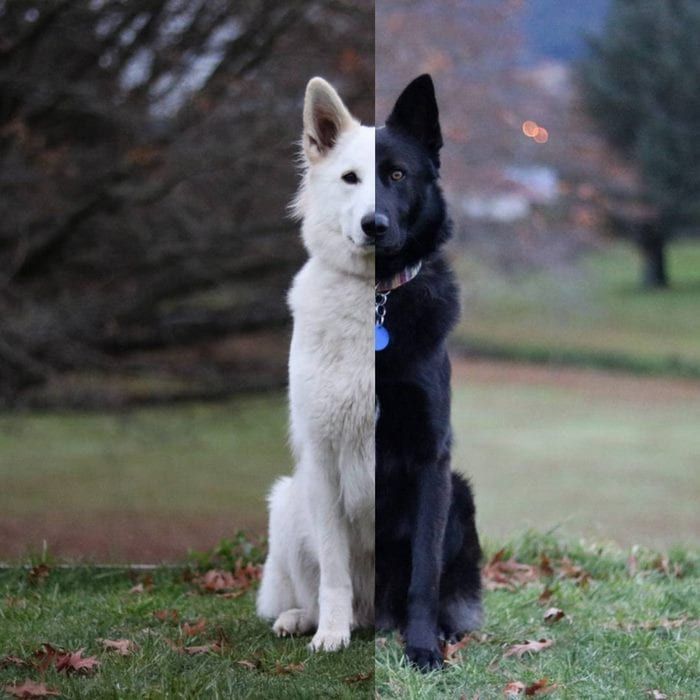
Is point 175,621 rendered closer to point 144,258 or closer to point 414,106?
point 414,106

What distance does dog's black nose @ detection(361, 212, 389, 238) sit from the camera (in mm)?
2305

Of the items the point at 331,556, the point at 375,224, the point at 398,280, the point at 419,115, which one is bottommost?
the point at 331,556

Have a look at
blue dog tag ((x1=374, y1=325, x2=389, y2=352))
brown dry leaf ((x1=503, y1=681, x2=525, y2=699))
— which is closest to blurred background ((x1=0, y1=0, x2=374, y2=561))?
blue dog tag ((x1=374, y1=325, x2=389, y2=352))

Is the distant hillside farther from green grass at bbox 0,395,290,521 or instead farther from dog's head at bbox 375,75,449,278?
dog's head at bbox 375,75,449,278

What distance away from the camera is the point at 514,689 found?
228 cm

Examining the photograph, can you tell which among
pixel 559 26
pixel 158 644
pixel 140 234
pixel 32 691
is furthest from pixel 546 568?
pixel 559 26

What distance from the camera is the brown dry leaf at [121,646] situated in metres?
2.50

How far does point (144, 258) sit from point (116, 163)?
0.57 meters

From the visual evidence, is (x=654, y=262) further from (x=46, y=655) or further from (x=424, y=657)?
(x=46, y=655)

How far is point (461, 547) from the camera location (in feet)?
9.05

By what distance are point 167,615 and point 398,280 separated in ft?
3.87

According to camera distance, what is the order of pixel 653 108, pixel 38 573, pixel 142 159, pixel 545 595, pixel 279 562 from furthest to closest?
pixel 653 108 < pixel 142 159 < pixel 38 573 < pixel 545 595 < pixel 279 562

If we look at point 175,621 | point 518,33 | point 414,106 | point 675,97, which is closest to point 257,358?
point 518,33

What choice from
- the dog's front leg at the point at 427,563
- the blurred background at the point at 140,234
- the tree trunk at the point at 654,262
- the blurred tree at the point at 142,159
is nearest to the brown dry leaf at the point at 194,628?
the dog's front leg at the point at 427,563
